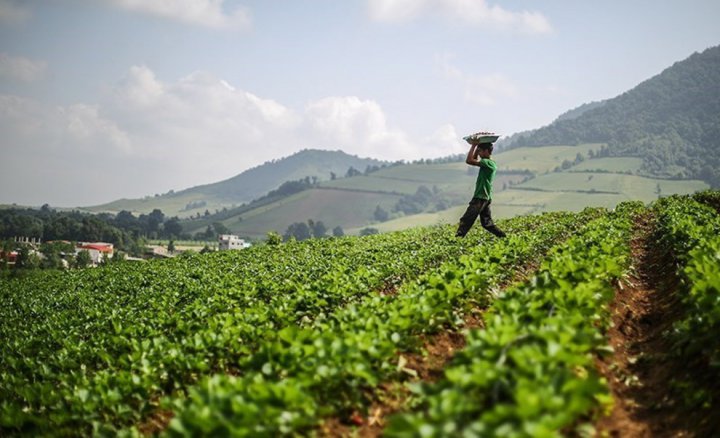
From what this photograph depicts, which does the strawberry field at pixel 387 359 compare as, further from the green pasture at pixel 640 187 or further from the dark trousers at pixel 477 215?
the green pasture at pixel 640 187

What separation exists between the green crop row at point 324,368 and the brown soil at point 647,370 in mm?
2229

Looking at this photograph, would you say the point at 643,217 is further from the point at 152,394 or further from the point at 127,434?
the point at 127,434

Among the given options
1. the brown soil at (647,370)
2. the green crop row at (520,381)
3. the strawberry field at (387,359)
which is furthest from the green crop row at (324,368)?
the brown soil at (647,370)

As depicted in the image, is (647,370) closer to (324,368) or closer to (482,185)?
(324,368)

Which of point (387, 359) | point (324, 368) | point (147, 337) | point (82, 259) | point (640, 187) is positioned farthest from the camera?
point (640, 187)

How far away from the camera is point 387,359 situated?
270 inches

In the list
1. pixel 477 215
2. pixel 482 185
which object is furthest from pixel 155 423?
pixel 482 185

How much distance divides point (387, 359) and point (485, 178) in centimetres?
1102

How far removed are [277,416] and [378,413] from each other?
6.25 ft

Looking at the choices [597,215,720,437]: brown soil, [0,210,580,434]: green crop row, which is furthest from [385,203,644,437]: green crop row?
[0,210,580,434]: green crop row

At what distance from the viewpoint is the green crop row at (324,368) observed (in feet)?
15.1

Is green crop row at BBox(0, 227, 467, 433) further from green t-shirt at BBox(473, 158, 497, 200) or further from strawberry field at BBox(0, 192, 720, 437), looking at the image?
green t-shirt at BBox(473, 158, 497, 200)

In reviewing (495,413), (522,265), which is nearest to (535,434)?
(495,413)

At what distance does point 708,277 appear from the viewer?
23.4 feet
